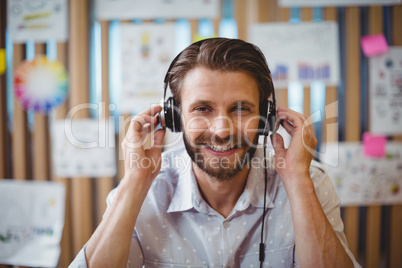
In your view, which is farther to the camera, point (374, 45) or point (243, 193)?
point (374, 45)

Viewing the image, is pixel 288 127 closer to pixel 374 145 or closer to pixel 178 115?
pixel 178 115

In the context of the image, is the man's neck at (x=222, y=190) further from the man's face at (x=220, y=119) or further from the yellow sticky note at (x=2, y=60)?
the yellow sticky note at (x=2, y=60)

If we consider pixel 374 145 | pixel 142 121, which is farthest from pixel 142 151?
pixel 374 145

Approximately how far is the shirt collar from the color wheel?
90 cm

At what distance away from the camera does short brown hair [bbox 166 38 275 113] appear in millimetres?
924

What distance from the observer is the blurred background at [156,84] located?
4.66ft

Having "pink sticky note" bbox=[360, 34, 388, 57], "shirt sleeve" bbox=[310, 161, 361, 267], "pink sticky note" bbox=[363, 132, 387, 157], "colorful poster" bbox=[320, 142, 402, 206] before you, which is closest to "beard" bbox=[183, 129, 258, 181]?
"shirt sleeve" bbox=[310, 161, 361, 267]

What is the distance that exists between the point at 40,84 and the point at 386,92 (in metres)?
1.92

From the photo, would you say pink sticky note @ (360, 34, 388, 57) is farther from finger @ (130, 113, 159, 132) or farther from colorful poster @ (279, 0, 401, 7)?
finger @ (130, 113, 159, 132)

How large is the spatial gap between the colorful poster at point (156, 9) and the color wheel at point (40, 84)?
1.29 feet

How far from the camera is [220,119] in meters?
0.90

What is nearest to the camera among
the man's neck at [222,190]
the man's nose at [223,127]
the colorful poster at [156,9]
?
the man's nose at [223,127]

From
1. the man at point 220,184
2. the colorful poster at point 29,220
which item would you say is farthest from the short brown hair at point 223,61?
the colorful poster at point 29,220

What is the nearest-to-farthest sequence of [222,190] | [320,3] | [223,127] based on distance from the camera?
1. [223,127]
2. [222,190]
3. [320,3]
